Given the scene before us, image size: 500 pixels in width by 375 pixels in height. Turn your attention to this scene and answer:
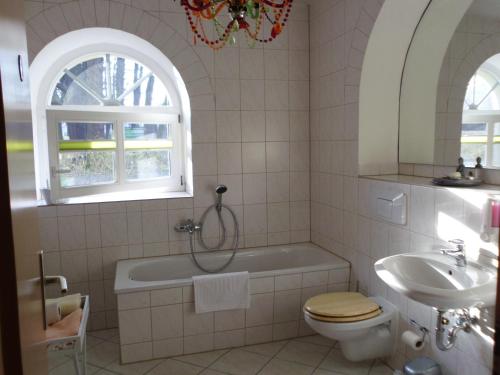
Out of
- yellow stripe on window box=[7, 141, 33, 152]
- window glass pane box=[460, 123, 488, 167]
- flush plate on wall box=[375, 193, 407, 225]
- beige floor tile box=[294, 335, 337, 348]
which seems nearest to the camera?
yellow stripe on window box=[7, 141, 33, 152]

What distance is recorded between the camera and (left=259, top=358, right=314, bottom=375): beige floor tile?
99.8 inches

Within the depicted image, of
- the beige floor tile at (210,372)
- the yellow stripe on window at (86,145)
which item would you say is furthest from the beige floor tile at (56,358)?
the yellow stripe on window at (86,145)

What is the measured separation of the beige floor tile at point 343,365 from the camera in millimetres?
2531

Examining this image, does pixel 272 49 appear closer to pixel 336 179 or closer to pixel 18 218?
pixel 336 179

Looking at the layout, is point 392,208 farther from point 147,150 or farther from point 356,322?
point 147,150

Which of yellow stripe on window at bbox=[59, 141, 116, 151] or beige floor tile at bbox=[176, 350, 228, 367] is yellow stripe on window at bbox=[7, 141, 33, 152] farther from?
yellow stripe on window at bbox=[59, 141, 116, 151]

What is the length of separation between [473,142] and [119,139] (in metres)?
2.67

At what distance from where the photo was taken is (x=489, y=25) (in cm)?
220

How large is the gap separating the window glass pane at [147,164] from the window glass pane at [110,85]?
0.43m

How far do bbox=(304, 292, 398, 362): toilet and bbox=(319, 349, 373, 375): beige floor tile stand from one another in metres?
0.08

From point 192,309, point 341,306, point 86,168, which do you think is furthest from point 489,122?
point 86,168

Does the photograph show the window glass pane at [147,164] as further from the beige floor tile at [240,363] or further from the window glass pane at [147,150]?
the beige floor tile at [240,363]

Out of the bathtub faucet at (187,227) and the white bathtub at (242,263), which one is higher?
the bathtub faucet at (187,227)

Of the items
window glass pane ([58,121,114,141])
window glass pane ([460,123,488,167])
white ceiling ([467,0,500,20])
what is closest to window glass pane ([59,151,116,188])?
window glass pane ([58,121,114,141])
